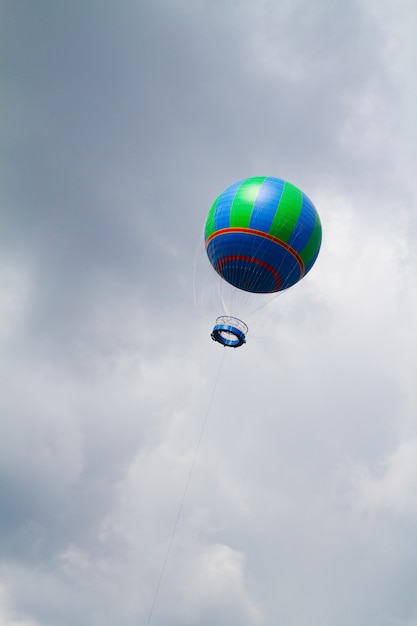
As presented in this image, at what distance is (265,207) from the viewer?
124 feet

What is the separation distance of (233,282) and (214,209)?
7229 millimetres

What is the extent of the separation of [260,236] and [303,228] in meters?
4.14

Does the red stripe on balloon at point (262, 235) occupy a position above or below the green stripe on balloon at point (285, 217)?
below

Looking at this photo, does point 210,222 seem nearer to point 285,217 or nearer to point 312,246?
point 285,217

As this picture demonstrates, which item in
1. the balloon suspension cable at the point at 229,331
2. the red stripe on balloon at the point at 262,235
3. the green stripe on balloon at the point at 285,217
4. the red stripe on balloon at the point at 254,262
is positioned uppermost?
the green stripe on balloon at the point at 285,217

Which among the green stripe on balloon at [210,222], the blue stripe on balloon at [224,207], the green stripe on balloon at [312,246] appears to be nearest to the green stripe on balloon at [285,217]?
the green stripe on balloon at [312,246]

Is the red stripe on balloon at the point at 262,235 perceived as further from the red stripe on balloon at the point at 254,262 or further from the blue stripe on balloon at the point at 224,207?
the red stripe on balloon at the point at 254,262

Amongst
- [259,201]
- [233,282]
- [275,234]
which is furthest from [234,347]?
[259,201]

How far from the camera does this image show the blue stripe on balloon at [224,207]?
39219 millimetres

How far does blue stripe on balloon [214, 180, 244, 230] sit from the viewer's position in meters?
39.2

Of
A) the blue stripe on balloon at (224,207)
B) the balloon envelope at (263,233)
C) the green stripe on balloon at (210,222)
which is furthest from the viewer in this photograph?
the green stripe on balloon at (210,222)

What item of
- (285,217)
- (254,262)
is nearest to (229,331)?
(254,262)

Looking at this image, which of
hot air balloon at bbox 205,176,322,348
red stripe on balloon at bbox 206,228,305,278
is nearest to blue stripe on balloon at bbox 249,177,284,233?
hot air balloon at bbox 205,176,322,348

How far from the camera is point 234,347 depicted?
127 feet
